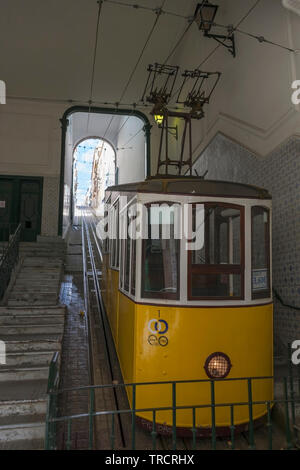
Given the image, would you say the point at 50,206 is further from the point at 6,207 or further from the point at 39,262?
the point at 39,262

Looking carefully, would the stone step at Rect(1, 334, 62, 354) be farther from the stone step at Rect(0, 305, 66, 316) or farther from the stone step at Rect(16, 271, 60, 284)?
the stone step at Rect(16, 271, 60, 284)

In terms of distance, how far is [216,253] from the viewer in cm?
379

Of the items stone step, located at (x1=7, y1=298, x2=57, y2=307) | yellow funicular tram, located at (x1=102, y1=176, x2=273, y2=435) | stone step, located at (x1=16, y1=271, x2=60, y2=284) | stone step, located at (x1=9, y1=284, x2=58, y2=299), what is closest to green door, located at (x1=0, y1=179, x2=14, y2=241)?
stone step, located at (x1=16, y1=271, x2=60, y2=284)

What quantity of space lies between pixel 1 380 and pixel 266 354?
3.24 metres

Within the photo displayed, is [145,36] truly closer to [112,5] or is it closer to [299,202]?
[112,5]

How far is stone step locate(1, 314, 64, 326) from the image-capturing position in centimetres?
585

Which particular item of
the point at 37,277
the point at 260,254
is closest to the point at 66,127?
the point at 37,277

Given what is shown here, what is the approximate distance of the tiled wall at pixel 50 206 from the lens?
12.0 metres

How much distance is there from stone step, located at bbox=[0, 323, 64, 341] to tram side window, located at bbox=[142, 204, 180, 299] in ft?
9.21

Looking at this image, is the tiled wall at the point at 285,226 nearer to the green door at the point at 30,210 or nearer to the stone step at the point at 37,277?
the stone step at the point at 37,277

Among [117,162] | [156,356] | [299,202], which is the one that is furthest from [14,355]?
[117,162]

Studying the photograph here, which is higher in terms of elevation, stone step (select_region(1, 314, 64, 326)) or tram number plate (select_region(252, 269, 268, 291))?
tram number plate (select_region(252, 269, 268, 291))

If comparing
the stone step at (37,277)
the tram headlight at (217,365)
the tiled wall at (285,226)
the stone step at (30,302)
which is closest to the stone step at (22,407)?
the tram headlight at (217,365)
